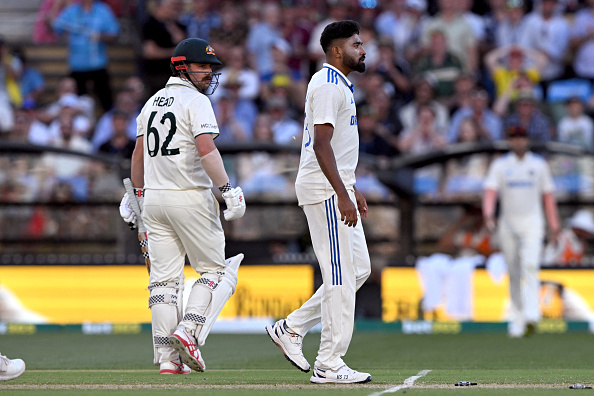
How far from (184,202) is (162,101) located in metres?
0.80

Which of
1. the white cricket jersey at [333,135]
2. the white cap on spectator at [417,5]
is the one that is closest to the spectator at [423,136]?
the white cap on spectator at [417,5]

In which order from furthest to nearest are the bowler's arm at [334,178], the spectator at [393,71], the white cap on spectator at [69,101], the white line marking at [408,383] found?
the white cap on spectator at [69,101], the spectator at [393,71], the bowler's arm at [334,178], the white line marking at [408,383]

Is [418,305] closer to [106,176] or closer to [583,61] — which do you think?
[106,176]

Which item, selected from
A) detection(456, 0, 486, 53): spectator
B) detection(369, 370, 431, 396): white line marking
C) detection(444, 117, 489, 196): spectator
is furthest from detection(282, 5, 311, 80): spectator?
detection(369, 370, 431, 396): white line marking

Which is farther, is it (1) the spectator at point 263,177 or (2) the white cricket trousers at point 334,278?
(1) the spectator at point 263,177

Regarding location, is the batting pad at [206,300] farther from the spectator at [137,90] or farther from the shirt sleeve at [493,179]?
the spectator at [137,90]

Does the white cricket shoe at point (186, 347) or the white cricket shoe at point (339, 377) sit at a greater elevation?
the white cricket shoe at point (186, 347)

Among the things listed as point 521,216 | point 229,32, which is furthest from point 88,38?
point 521,216

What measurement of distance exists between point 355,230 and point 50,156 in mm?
8578

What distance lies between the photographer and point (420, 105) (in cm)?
1702

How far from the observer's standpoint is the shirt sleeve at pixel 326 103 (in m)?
7.05

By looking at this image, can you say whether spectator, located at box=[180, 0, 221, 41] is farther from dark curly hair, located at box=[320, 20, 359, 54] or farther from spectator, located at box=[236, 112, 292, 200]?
dark curly hair, located at box=[320, 20, 359, 54]

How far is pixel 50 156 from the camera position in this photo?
15.0 m

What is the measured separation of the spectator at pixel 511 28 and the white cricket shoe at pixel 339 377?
12543mm
